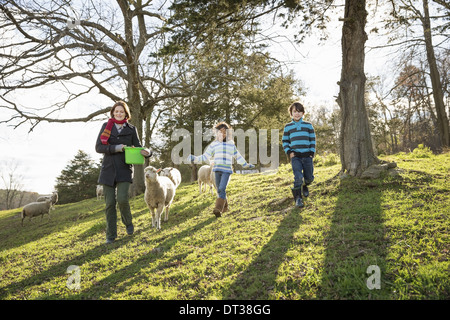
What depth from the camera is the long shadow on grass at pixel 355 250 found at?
277 cm

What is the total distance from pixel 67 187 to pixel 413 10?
4027 centimetres

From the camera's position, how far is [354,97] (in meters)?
7.52

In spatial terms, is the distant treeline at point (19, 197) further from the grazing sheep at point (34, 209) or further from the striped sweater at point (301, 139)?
the striped sweater at point (301, 139)

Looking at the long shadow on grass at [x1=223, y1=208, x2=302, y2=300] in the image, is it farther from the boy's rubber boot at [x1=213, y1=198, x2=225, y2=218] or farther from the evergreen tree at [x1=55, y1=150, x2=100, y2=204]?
the evergreen tree at [x1=55, y1=150, x2=100, y2=204]

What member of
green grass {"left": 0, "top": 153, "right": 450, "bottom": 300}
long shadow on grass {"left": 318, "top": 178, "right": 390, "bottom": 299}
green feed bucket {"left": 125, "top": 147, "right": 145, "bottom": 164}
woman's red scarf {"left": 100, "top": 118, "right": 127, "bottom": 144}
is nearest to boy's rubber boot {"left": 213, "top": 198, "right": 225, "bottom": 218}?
green grass {"left": 0, "top": 153, "right": 450, "bottom": 300}

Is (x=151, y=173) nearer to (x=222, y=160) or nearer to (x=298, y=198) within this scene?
(x=222, y=160)

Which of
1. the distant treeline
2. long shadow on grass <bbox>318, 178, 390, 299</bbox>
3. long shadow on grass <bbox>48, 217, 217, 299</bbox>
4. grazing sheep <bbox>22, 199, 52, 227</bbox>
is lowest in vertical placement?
the distant treeline

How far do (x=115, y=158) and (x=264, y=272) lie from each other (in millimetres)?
3579

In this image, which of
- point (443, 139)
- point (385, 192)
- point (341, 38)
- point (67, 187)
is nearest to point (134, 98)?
point (341, 38)

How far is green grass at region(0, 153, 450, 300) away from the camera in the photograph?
2.94 m

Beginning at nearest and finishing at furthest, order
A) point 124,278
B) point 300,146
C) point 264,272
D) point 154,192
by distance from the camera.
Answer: point 264,272 < point 124,278 < point 300,146 < point 154,192

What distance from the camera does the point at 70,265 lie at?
508 cm

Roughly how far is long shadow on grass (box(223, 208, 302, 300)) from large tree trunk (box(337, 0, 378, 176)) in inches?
148

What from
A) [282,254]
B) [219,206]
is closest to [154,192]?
[219,206]
